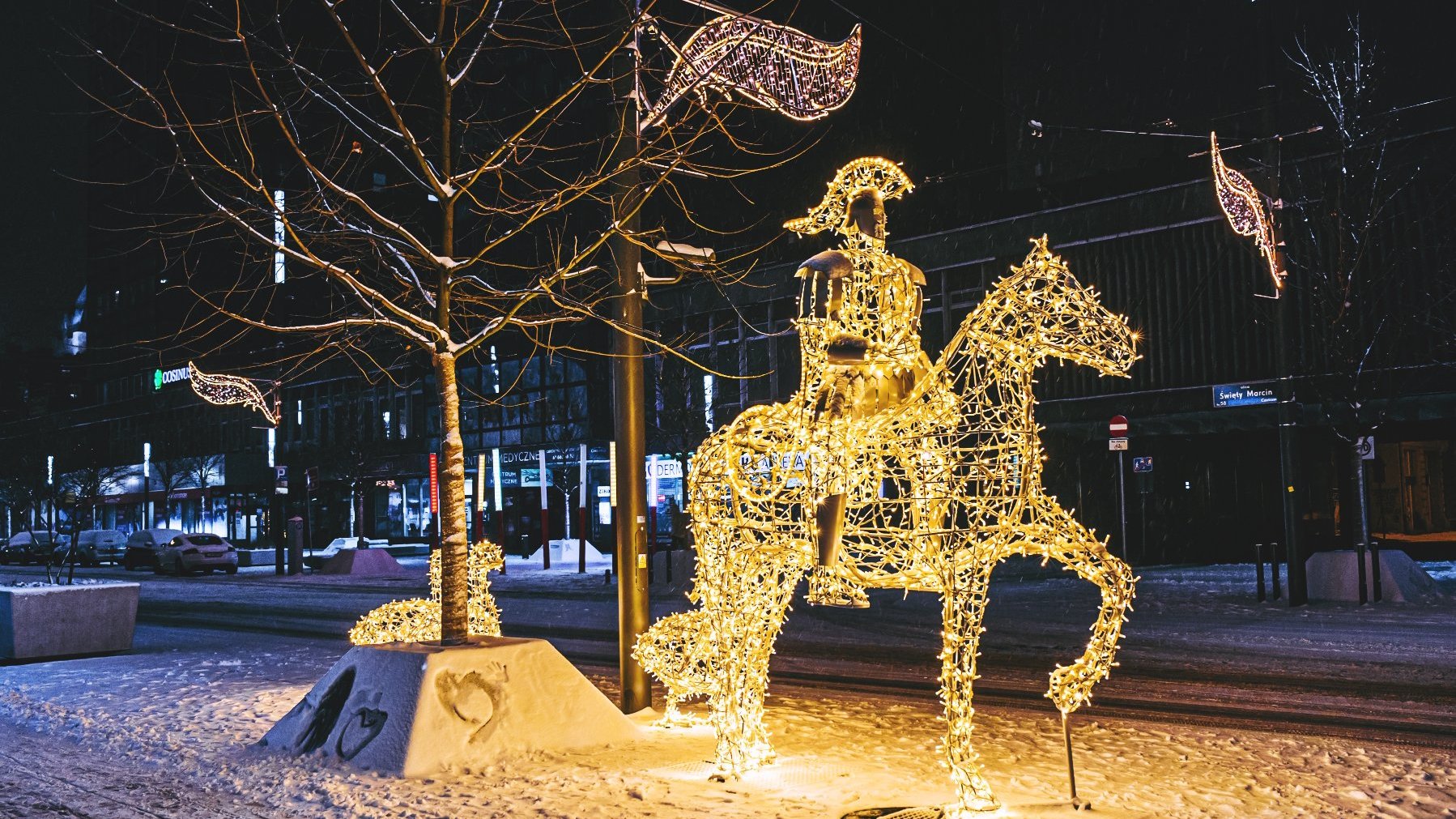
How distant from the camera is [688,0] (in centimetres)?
893

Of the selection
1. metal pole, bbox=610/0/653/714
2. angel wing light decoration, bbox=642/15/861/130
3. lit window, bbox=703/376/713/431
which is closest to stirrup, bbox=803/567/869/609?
metal pole, bbox=610/0/653/714

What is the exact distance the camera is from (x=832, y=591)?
6.90 metres

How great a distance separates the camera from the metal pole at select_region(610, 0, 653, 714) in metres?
9.33

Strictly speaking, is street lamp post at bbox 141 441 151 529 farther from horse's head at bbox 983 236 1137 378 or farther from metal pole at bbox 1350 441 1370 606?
horse's head at bbox 983 236 1137 378

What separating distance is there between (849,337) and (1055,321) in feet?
4.05

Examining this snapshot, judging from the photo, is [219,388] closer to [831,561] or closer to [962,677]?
[831,561]

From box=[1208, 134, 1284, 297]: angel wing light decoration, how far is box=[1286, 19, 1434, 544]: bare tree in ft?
12.1

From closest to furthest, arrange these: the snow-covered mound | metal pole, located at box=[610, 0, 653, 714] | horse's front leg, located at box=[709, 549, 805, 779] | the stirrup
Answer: the stirrup < horse's front leg, located at box=[709, 549, 805, 779] < metal pole, located at box=[610, 0, 653, 714] < the snow-covered mound

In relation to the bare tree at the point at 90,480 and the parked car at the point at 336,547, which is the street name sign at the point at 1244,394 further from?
the bare tree at the point at 90,480

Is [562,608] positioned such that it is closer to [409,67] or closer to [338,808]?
[338,808]

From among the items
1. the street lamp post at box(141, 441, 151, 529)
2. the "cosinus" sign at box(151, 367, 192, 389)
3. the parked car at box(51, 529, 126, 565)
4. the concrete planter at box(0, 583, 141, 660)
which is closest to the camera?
the concrete planter at box(0, 583, 141, 660)

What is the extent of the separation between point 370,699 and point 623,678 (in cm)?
222

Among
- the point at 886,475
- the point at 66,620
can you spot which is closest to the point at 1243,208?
the point at 886,475

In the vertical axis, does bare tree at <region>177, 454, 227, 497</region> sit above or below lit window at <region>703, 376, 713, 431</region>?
below
